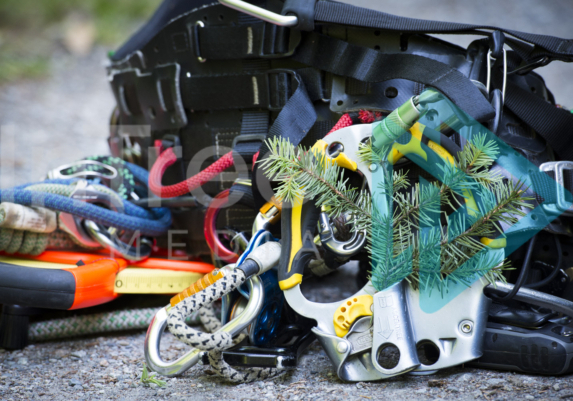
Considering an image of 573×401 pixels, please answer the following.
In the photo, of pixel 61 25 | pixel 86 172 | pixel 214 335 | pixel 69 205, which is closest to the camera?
pixel 214 335

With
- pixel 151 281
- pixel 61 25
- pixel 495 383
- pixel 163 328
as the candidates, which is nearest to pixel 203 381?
pixel 163 328

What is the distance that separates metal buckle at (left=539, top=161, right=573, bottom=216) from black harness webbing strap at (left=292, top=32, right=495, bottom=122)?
0.15m

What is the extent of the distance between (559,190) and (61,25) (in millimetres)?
3560

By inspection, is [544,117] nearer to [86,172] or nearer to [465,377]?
[465,377]

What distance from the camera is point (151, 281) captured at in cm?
99

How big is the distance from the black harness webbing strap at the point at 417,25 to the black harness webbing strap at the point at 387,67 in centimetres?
4

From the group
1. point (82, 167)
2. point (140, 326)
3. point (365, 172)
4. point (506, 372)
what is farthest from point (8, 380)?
point (506, 372)

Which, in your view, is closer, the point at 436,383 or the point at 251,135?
the point at 436,383

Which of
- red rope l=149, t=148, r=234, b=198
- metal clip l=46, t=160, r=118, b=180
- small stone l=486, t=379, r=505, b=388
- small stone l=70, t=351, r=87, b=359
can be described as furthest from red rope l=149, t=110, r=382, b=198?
small stone l=486, t=379, r=505, b=388

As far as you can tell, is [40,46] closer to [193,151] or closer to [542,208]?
[193,151]

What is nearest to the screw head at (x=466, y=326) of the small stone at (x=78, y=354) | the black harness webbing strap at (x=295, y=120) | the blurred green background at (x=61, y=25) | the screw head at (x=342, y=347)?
the screw head at (x=342, y=347)

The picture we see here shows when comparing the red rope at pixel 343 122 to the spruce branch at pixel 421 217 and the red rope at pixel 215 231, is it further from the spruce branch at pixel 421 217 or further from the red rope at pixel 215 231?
the red rope at pixel 215 231

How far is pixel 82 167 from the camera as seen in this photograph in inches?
44.4

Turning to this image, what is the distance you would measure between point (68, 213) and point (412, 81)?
688 mm
